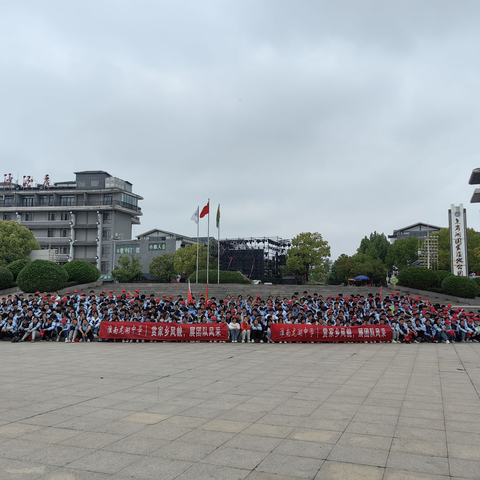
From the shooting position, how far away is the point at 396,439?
476cm

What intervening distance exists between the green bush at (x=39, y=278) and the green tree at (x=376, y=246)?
43137 mm

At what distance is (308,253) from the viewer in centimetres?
4556

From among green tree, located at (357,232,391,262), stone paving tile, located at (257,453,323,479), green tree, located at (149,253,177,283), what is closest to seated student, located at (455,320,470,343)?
stone paving tile, located at (257,453,323,479)

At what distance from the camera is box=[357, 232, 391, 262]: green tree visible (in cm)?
6019

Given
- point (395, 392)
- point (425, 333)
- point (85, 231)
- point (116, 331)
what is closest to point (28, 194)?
point (85, 231)

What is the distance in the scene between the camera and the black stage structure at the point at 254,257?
1917 inches

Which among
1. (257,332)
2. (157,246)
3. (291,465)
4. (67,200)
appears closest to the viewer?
(291,465)

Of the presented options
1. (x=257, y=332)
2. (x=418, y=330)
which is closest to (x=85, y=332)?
(x=257, y=332)

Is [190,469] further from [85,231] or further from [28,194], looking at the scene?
[28,194]

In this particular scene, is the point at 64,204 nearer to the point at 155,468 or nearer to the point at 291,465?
the point at 155,468

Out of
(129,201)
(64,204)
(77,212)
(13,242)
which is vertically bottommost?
(13,242)

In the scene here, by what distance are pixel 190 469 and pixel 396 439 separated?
226cm

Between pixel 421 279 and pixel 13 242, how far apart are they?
36.9 metres

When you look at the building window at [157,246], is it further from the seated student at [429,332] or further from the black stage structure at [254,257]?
the seated student at [429,332]
